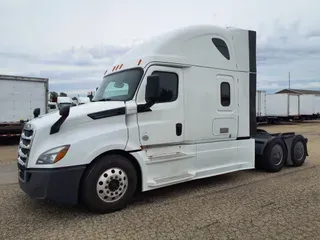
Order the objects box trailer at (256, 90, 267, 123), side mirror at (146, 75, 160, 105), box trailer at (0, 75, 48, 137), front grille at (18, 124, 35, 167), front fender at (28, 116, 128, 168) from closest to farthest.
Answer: front fender at (28, 116, 128, 168)
front grille at (18, 124, 35, 167)
side mirror at (146, 75, 160, 105)
box trailer at (0, 75, 48, 137)
box trailer at (256, 90, 267, 123)

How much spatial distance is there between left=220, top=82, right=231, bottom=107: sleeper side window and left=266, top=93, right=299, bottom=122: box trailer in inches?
977

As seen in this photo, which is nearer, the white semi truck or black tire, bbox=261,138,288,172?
the white semi truck

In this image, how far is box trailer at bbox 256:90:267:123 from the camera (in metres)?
28.4

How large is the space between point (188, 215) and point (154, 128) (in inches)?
63.1

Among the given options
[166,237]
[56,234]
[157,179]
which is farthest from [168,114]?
[56,234]

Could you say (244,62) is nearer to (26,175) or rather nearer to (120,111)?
(120,111)

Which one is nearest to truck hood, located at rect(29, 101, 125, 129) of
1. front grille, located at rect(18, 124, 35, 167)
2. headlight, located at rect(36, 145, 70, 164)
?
front grille, located at rect(18, 124, 35, 167)

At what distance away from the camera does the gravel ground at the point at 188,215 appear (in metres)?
4.09

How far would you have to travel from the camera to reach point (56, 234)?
161 inches

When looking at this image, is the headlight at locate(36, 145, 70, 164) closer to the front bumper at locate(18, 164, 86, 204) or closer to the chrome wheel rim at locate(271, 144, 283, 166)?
the front bumper at locate(18, 164, 86, 204)

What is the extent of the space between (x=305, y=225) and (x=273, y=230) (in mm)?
528

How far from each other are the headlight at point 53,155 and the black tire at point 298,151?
21.2ft

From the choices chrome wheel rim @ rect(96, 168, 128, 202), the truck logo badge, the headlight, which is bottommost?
chrome wheel rim @ rect(96, 168, 128, 202)

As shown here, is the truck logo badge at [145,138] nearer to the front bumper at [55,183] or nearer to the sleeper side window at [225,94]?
the front bumper at [55,183]
